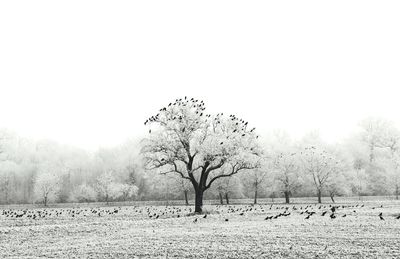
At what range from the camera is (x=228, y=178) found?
88.1 metres

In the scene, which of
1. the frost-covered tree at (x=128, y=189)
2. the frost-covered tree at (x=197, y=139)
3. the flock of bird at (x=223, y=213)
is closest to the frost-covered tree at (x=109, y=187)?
the frost-covered tree at (x=128, y=189)

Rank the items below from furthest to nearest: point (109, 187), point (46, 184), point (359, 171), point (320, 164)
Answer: point (46, 184)
point (109, 187)
point (359, 171)
point (320, 164)

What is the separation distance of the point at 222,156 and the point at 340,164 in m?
51.8

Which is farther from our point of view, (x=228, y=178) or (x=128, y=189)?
(x=128, y=189)

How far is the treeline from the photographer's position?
297 ft

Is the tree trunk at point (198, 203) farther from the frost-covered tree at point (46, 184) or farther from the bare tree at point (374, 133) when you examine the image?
the bare tree at point (374, 133)

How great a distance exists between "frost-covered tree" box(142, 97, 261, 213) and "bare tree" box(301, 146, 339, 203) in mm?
43310

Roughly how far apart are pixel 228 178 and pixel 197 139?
135 ft

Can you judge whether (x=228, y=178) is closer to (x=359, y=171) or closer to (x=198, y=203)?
(x=359, y=171)

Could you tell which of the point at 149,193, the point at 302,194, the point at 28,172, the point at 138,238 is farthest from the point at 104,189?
the point at 138,238

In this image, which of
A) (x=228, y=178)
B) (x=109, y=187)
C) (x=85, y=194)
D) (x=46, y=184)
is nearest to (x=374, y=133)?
(x=228, y=178)

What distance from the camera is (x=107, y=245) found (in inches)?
847

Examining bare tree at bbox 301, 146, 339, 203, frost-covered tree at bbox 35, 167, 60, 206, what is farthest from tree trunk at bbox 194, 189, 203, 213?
frost-covered tree at bbox 35, 167, 60, 206

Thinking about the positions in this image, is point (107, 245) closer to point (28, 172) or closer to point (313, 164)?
point (313, 164)
